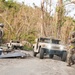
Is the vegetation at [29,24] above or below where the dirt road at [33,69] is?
above

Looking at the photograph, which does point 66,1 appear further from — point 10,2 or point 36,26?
point 10,2

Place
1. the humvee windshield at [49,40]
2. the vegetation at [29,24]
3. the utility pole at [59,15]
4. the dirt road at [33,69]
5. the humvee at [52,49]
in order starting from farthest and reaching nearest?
the vegetation at [29,24], the utility pole at [59,15], the humvee windshield at [49,40], the humvee at [52,49], the dirt road at [33,69]

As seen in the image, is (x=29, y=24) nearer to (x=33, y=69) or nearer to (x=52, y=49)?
(x=52, y=49)

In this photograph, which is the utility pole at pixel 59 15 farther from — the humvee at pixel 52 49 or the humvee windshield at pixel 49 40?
the humvee at pixel 52 49

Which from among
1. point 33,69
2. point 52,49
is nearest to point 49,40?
point 52,49

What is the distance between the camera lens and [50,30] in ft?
118

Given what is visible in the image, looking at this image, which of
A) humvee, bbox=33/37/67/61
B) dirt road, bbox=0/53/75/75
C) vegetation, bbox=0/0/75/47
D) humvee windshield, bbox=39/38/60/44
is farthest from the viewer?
vegetation, bbox=0/0/75/47

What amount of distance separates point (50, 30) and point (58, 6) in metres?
5.79

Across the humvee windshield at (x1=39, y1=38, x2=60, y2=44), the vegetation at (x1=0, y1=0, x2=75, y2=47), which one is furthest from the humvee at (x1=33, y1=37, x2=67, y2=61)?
the vegetation at (x1=0, y1=0, x2=75, y2=47)

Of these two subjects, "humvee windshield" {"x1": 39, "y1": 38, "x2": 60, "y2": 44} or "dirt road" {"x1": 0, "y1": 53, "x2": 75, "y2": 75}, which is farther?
"humvee windshield" {"x1": 39, "y1": 38, "x2": 60, "y2": 44}

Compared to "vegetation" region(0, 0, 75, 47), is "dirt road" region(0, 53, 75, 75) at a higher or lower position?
lower

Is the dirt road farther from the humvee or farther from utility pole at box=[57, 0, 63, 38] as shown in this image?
utility pole at box=[57, 0, 63, 38]

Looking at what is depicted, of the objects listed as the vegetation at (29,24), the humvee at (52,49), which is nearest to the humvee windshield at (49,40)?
the humvee at (52,49)

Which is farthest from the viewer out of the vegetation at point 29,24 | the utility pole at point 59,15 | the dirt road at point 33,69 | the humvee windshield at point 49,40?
the vegetation at point 29,24
